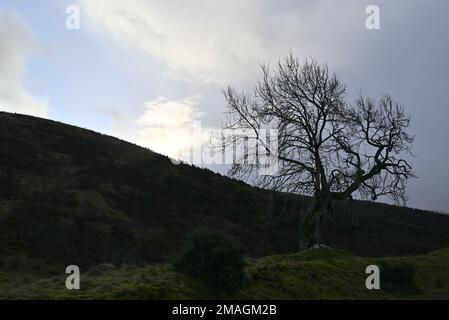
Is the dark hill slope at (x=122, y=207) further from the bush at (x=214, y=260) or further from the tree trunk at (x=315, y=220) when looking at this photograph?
the bush at (x=214, y=260)

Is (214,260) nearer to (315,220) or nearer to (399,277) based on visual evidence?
(399,277)

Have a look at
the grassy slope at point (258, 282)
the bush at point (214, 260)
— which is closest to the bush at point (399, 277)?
the grassy slope at point (258, 282)

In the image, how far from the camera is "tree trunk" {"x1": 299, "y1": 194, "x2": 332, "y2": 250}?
20.5 metres

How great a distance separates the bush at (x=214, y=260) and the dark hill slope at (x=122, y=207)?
335 inches

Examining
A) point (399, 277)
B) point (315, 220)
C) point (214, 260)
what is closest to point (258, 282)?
point (214, 260)

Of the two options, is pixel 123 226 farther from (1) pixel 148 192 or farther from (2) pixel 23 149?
(2) pixel 23 149

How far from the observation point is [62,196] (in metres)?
27.7

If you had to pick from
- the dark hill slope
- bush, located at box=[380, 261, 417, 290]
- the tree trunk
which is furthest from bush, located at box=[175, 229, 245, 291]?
the tree trunk

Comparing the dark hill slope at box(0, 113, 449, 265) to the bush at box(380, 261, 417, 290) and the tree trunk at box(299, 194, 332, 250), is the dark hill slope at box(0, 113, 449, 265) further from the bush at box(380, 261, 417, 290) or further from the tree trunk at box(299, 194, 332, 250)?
the bush at box(380, 261, 417, 290)

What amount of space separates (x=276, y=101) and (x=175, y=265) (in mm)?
11021

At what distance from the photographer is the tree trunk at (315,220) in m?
20.5

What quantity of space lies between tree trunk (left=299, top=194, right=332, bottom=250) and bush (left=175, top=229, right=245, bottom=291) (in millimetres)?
9578

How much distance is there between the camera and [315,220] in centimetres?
2067
